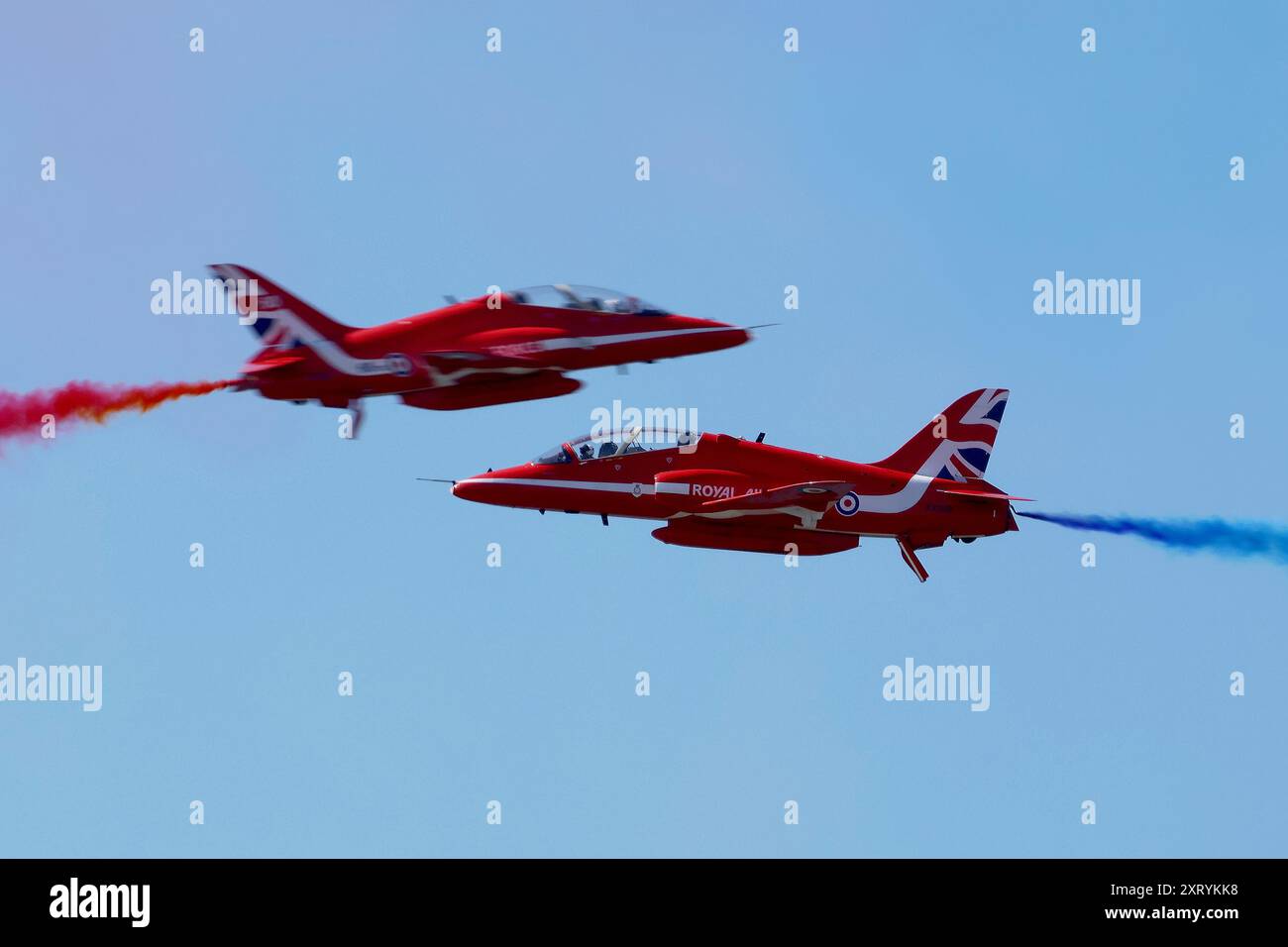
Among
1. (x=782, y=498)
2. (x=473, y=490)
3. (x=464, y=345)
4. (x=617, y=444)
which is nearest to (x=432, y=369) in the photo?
(x=464, y=345)

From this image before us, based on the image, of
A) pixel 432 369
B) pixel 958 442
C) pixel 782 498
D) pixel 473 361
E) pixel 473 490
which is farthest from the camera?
pixel 958 442

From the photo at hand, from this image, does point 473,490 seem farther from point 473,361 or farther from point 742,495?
point 742,495

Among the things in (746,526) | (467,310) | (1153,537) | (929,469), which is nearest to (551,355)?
(467,310)

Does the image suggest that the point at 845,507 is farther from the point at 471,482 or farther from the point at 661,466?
the point at 471,482

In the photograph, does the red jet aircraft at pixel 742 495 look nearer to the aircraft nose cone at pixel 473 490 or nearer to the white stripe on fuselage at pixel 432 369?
the aircraft nose cone at pixel 473 490

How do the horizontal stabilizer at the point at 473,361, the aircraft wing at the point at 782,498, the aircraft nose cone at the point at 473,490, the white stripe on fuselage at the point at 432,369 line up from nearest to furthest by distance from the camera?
the horizontal stabilizer at the point at 473,361 → the white stripe on fuselage at the point at 432,369 → the aircraft wing at the point at 782,498 → the aircraft nose cone at the point at 473,490

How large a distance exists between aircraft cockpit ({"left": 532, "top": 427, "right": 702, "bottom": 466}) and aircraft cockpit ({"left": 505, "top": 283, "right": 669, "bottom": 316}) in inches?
93.8

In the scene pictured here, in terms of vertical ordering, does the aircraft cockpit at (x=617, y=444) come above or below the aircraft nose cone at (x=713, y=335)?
below

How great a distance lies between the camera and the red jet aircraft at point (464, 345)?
47938 mm

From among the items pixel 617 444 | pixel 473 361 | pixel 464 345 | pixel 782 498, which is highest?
pixel 464 345

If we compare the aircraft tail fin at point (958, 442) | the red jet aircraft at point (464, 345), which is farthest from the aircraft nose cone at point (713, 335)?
the aircraft tail fin at point (958, 442)

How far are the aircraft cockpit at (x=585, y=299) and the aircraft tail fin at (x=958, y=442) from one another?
6.23 m

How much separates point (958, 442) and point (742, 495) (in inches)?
213

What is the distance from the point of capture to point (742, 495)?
48.8 metres
